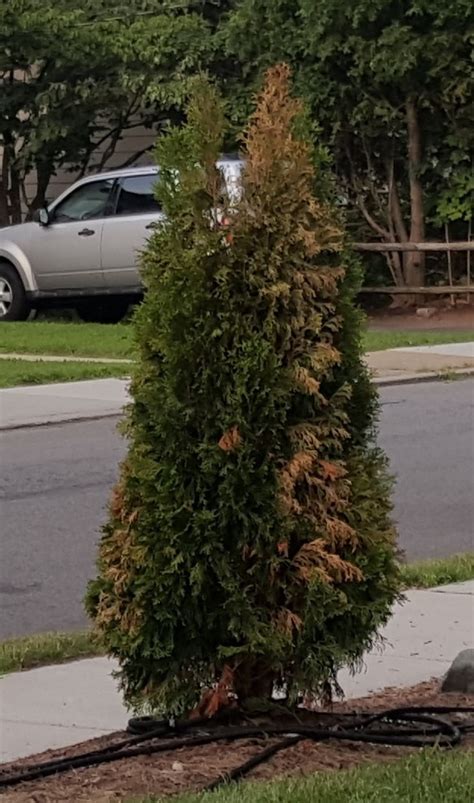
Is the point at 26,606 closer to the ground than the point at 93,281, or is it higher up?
closer to the ground

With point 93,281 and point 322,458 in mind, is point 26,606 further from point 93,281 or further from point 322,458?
point 93,281

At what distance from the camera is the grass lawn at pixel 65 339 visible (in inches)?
676

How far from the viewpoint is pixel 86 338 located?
18125mm

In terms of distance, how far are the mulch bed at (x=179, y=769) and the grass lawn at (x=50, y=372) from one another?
33.1 ft

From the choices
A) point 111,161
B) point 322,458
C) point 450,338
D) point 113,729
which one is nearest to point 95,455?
point 113,729

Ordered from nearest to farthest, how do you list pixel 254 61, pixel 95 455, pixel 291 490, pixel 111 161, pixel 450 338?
pixel 291 490 → pixel 95 455 → pixel 450 338 → pixel 254 61 → pixel 111 161

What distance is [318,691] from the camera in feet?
15.4

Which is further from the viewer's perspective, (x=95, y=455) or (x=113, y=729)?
(x=95, y=455)

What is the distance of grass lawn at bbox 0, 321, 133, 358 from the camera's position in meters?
17.2

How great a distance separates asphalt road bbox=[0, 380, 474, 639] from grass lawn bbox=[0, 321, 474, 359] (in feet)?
11.8

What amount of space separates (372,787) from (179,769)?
2.25 ft

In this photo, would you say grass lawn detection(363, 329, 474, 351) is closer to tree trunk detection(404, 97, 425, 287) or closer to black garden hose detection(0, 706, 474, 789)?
tree trunk detection(404, 97, 425, 287)

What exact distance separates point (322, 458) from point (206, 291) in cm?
61

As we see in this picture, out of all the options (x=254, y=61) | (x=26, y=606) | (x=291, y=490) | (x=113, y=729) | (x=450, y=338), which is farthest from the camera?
(x=254, y=61)
